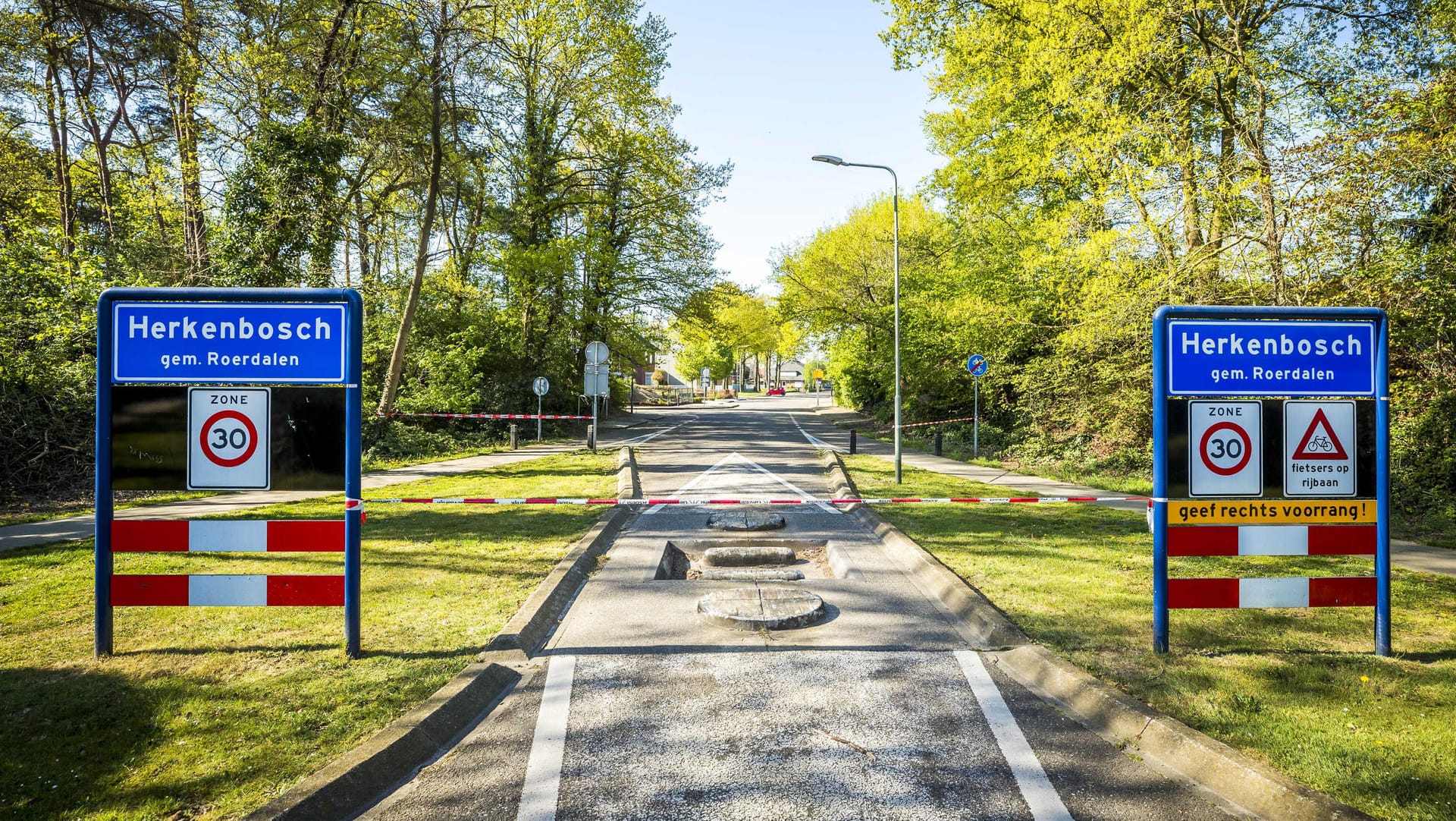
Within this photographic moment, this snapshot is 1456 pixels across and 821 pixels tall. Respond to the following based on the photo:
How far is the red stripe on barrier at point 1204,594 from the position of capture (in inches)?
197

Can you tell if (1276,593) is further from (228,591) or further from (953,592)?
(228,591)

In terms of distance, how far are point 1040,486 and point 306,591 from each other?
504 inches

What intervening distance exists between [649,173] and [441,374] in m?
11.2

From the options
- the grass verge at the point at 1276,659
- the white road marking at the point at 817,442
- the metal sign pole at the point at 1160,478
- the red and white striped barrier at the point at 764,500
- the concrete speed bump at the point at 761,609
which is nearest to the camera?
the grass verge at the point at 1276,659

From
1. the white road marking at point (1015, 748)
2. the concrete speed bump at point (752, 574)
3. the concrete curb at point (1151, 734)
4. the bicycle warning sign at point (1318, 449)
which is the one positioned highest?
the bicycle warning sign at point (1318, 449)

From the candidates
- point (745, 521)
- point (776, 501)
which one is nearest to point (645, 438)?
point (745, 521)

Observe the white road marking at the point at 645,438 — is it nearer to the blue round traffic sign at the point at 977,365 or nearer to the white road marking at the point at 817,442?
the white road marking at the point at 817,442

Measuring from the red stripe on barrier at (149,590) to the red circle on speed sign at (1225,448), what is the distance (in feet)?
21.6

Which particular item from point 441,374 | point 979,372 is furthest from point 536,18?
point 979,372

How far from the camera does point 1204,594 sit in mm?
5070

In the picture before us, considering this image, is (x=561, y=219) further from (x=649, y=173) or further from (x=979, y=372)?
(x=979, y=372)

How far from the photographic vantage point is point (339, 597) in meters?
4.98

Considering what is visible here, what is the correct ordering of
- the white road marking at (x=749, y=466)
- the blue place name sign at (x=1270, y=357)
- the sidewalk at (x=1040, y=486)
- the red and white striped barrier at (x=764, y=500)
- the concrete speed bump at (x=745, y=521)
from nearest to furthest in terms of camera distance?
1. the blue place name sign at (x=1270, y=357)
2. the sidewalk at (x=1040, y=486)
3. the red and white striped barrier at (x=764, y=500)
4. the concrete speed bump at (x=745, y=521)
5. the white road marking at (x=749, y=466)

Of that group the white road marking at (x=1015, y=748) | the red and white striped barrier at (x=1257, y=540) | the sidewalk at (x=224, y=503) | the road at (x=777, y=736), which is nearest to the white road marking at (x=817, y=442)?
the sidewalk at (x=224, y=503)
